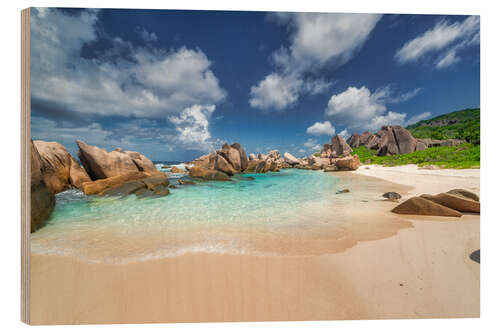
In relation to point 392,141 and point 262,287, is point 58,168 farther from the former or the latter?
point 392,141

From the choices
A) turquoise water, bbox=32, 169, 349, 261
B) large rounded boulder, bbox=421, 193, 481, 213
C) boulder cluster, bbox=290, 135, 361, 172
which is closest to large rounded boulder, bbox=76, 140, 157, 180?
turquoise water, bbox=32, 169, 349, 261

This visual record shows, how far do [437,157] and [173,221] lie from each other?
412 centimetres

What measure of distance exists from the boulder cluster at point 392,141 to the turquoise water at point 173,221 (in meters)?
0.81

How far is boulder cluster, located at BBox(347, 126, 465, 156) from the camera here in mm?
2236

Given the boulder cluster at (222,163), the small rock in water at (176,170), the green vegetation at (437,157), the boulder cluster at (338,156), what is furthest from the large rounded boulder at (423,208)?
the small rock in water at (176,170)

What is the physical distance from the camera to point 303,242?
5.33 ft

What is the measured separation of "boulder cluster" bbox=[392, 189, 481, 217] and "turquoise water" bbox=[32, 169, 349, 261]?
0.92 metres

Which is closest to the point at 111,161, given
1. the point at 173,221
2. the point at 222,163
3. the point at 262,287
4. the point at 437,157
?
the point at 173,221

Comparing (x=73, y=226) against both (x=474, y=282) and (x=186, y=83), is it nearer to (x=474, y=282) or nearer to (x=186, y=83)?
(x=186, y=83)

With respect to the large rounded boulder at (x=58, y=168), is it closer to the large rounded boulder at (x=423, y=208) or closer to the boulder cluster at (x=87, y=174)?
the boulder cluster at (x=87, y=174)

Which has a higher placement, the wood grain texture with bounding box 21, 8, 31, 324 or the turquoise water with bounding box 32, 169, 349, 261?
the wood grain texture with bounding box 21, 8, 31, 324

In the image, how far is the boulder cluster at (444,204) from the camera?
1.75 metres

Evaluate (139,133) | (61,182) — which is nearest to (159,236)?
(139,133)

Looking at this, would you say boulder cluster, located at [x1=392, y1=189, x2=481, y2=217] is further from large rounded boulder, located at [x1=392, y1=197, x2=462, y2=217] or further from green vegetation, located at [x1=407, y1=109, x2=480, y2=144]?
green vegetation, located at [x1=407, y1=109, x2=480, y2=144]
